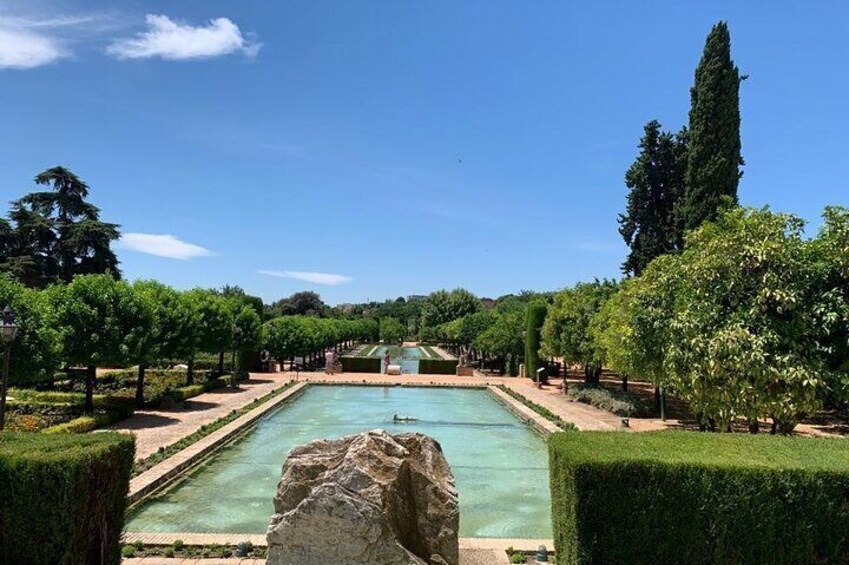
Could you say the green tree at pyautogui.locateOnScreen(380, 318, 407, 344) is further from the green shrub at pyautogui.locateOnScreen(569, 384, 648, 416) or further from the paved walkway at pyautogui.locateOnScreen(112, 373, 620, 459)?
the green shrub at pyautogui.locateOnScreen(569, 384, 648, 416)

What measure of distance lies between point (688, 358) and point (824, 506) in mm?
4149

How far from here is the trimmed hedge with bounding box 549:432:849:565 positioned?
19.2 ft

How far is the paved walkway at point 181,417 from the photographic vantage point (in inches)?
583

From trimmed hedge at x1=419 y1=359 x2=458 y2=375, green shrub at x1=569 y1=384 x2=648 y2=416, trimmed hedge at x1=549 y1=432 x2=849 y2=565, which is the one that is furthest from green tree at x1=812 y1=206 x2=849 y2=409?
trimmed hedge at x1=419 y1=359 x2=458 y2=375

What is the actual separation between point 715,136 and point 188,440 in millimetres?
24864

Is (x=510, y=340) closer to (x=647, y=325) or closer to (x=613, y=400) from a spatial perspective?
(x=613, y=400)

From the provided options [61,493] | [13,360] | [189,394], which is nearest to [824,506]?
[61,493]

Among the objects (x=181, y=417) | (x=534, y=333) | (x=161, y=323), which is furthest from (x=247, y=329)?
(x=534, y=333)

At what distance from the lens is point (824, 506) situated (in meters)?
5.83

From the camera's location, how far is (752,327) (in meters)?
9.36

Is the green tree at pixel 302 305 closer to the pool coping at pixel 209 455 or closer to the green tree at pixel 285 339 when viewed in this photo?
the green tree at pixel 285 339

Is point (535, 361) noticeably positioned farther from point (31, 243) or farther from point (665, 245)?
point (31, 243)

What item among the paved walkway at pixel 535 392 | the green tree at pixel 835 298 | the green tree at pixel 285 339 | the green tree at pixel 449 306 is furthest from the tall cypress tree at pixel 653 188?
the green tree at pixel 449 306

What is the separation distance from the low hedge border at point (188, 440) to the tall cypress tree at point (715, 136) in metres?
20.4
